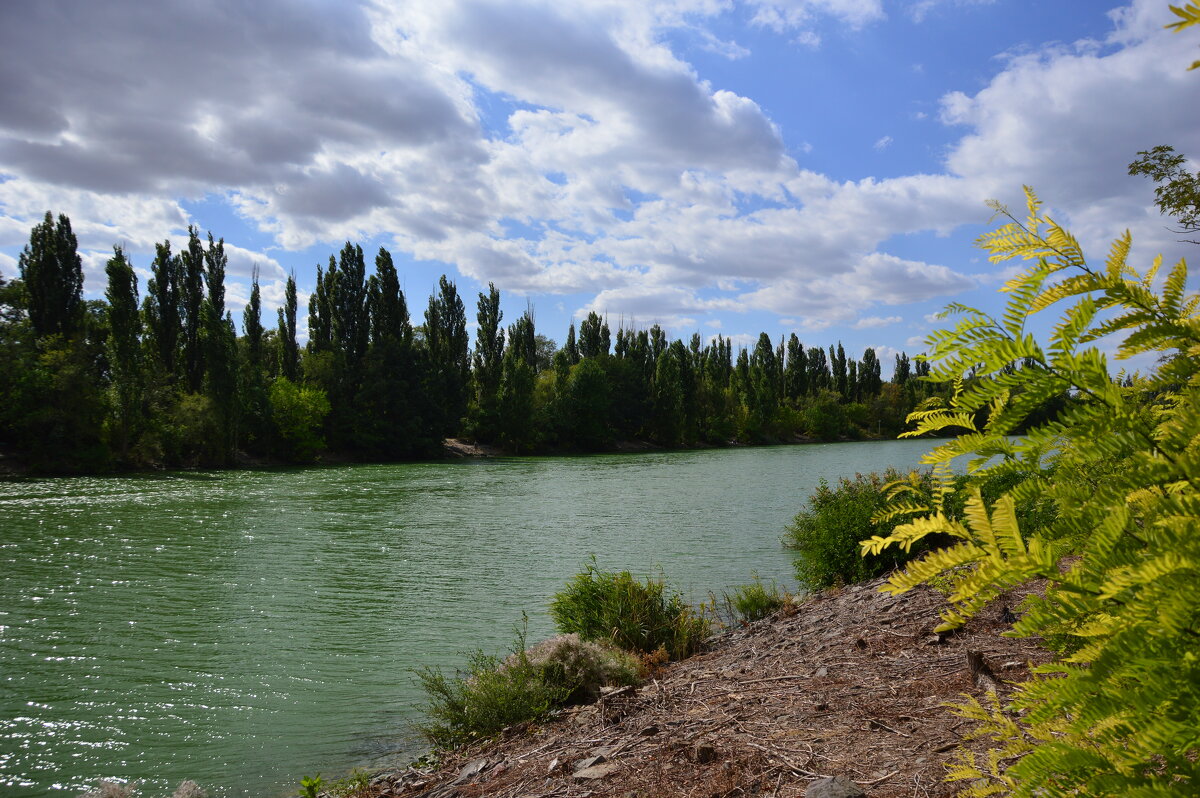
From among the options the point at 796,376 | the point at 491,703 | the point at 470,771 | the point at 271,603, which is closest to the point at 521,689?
the point at 491,703

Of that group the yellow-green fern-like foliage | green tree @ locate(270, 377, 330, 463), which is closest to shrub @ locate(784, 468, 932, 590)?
the yellow-green fern-like foliage

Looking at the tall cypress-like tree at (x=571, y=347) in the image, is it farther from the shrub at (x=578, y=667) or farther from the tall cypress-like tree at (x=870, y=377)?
the shrub at (x=578, y=667)

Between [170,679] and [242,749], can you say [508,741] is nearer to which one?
[242,749]

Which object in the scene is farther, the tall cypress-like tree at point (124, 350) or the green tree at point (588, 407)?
the green tree at point (588, 407)

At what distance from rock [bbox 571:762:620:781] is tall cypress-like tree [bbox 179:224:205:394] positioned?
4971 centimetres

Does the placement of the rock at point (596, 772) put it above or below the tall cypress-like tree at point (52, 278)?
below

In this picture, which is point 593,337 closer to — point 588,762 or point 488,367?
point 488,367

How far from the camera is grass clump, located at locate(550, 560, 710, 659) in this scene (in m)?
8.52

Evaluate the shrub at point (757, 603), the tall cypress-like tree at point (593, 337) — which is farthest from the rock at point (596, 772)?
the tall cypress-like tree at point (593, 337)

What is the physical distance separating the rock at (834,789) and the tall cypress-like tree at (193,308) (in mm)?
51161

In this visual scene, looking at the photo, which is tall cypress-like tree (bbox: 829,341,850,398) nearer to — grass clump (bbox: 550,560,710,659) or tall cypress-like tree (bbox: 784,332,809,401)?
tall cypress-like tree (bbox: 784,332,809,401)

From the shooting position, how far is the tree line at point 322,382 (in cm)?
3944

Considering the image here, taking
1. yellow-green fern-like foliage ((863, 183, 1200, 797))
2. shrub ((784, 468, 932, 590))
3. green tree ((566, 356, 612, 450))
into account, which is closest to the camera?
yellow-green fern-like foliage ((863, 183, 1200, 797))

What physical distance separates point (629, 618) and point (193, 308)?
50250 mm
